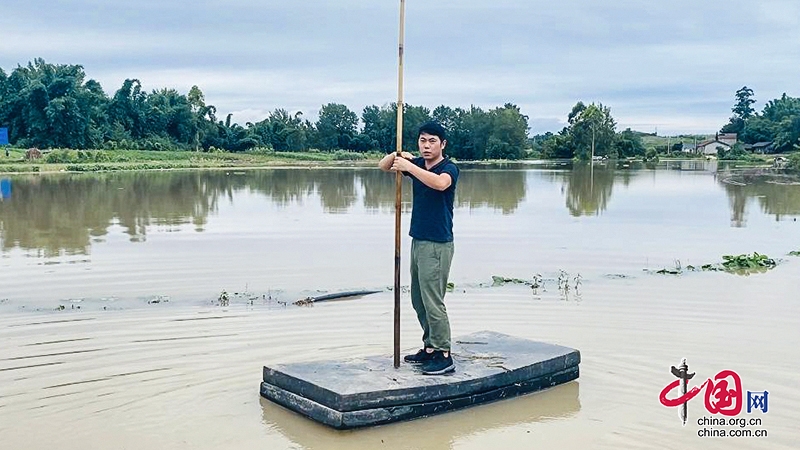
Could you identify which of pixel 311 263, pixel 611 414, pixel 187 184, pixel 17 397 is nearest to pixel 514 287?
pixel 311 263

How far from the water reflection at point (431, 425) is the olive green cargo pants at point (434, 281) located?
554 mm

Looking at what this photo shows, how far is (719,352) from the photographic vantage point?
784 cm

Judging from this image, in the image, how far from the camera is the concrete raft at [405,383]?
5.68 m

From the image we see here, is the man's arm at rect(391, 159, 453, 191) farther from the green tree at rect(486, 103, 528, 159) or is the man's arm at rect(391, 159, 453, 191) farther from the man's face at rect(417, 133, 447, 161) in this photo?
the green tree at rect(486, 103, 528, 159)

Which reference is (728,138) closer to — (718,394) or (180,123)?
(180,123)

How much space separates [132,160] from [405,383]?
57.3 meters

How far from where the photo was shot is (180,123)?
7800 centimetres

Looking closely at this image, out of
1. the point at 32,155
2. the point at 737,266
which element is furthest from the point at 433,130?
the point at 32,155

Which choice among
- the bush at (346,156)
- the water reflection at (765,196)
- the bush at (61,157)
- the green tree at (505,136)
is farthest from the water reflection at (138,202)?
the green tree at (505,136)

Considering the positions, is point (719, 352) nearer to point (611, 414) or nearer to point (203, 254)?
point (611, 414)

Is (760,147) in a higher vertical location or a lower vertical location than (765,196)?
higher

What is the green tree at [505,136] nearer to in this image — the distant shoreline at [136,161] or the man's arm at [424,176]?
the distant shoreline at [136,161]

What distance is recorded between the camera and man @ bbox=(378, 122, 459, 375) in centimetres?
612

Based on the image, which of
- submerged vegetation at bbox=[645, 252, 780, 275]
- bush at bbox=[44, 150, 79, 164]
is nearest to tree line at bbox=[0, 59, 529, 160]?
bush at bbox=[44, 150, 79, 164]
